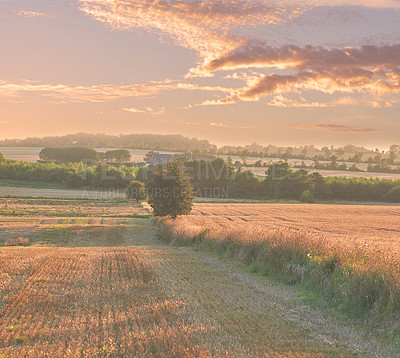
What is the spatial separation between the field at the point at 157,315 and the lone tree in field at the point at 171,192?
2609 centimetres

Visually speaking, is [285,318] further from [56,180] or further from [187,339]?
[56,180]

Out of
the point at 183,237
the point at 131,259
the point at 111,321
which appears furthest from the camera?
the point at 183,237

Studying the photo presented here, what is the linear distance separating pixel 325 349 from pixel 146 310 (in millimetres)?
4864

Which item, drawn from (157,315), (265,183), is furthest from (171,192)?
(265,183)

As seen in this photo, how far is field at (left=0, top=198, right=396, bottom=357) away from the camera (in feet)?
25.9

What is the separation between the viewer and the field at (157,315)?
311 inches

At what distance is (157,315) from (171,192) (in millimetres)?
34816

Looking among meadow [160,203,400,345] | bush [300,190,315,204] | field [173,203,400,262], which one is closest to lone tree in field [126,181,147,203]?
field [173,203,400,262]

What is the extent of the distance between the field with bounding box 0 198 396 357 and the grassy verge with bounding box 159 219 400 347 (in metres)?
0.60

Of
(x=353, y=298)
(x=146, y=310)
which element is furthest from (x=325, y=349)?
(x=146, y=310)

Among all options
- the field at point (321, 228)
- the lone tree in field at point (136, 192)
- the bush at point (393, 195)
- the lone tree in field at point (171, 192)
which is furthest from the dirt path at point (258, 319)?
the bush at point (393, 195)

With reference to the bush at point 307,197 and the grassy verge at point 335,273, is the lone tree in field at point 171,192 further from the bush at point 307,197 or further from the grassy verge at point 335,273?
the bush at point 307,197

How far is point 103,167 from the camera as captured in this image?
4911 inches

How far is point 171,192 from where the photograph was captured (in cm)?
4456
